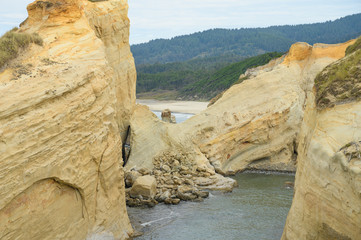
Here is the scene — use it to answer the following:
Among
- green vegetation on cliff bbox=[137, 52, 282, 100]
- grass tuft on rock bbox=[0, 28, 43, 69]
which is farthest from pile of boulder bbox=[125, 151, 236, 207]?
green vegetation on cliff bbox=[137, 52, 282, 100]

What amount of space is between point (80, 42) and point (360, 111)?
325 inches

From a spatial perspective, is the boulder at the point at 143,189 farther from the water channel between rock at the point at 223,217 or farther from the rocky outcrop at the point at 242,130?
the rocky outcrop at the point at 242,130

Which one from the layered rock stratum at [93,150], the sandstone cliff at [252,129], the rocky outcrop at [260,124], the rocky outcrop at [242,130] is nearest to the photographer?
the layered rock stratum at [93,150]

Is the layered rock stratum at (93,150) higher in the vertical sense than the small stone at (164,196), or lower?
higher

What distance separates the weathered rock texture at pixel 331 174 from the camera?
6574 millimetres

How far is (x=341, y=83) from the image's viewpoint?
7930mm

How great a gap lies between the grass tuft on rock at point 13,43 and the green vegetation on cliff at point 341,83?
7.58m

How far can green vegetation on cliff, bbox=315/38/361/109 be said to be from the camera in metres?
7.65

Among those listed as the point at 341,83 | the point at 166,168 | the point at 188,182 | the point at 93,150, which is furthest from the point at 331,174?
the point at 166,168

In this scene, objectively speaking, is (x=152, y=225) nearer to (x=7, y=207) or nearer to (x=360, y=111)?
(x=7, y=207)

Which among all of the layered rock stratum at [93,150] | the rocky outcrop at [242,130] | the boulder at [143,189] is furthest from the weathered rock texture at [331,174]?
the rocky outcrop at [242,130]

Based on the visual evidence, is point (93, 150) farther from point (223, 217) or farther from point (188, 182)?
point (188, 182)

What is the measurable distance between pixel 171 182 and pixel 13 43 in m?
8.81

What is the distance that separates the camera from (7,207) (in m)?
7.73
